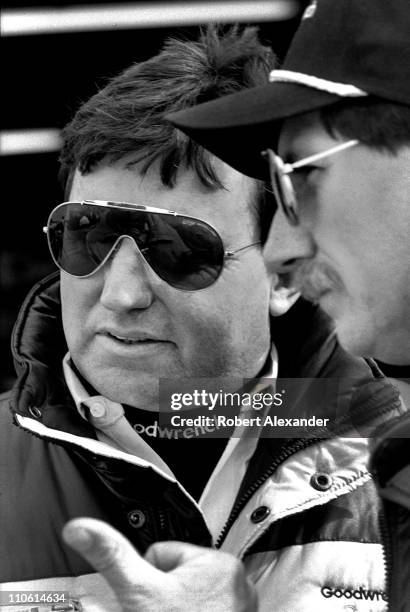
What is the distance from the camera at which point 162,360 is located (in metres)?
2.16

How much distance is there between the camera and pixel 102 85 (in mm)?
2449

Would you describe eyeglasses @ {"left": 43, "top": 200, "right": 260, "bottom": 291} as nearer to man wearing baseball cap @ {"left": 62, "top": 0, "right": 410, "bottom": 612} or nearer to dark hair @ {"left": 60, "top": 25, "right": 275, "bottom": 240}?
dark hair @ {"left": 60, "top": 25, "right": 275, "bottom": 240}

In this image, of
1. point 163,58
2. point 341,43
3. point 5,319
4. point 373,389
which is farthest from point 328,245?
point 5,319

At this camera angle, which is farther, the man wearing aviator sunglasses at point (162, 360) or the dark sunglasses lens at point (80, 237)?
the dark sunglasses lens at point (80, 237)

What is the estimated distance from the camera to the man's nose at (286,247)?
64.5 inches

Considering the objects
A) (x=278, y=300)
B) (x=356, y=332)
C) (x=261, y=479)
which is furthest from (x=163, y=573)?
(x=278, y=300)

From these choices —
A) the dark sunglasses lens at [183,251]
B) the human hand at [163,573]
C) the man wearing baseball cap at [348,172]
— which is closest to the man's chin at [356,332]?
the man wearing baseball cap at [348,172]

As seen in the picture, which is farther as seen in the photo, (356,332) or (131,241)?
(131,241)

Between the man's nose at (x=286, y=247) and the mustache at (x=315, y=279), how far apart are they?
1 centimetres

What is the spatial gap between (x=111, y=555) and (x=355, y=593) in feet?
2.22

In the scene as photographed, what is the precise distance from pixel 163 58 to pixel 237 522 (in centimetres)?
105

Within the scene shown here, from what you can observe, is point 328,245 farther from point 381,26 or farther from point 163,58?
point 163,58

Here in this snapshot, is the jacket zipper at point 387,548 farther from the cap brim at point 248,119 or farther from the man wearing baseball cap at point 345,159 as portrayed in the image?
the cap brim at point 248,119

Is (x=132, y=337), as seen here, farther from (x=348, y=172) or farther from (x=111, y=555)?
(x=111, y=555)
